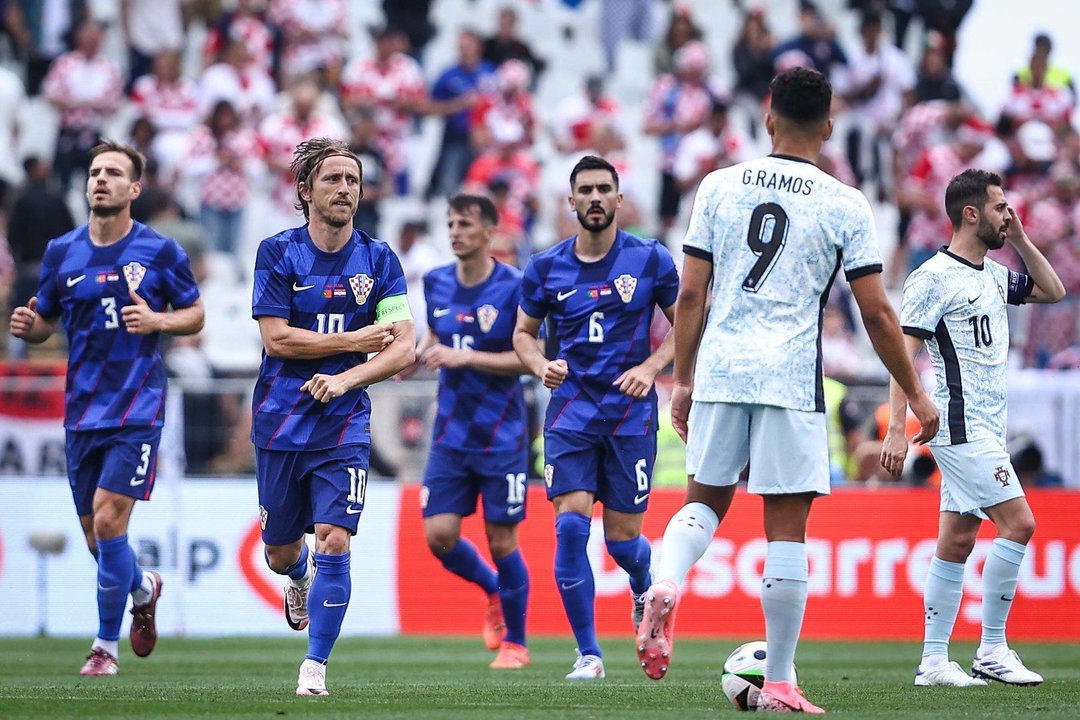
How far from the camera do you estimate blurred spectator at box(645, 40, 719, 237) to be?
19.5 meters

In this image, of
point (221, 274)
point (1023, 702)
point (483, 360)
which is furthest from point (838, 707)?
point (221, 274)

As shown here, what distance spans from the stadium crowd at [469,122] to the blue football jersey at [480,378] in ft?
17.0

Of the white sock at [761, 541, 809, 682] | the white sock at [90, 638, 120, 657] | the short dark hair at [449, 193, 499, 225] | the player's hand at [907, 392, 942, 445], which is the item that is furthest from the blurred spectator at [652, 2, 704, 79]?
the white sock at [761, 541, 809, 682]

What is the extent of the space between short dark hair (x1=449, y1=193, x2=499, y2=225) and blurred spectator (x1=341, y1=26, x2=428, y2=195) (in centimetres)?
849

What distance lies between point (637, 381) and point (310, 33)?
40.2ft

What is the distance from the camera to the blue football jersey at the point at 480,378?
10781mm

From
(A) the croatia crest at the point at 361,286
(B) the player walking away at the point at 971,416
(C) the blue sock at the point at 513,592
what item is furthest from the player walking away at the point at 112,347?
(B) the player walking away at the point at 971,416

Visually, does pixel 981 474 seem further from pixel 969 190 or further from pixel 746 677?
pixel 746 677

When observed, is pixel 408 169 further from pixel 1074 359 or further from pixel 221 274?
pixel 1074 359

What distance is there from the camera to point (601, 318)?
31.2 ft

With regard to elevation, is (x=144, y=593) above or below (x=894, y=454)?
below

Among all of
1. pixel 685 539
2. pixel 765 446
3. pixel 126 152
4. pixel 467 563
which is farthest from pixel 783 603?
pixel 126 152

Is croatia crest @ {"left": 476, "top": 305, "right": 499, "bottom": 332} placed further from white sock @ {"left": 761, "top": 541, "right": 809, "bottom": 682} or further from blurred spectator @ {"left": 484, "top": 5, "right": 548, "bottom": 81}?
blurred spectator @ {"left": 484, "top": 5, "right": 548, "bottom": 81}

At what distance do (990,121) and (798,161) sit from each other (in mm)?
14831
